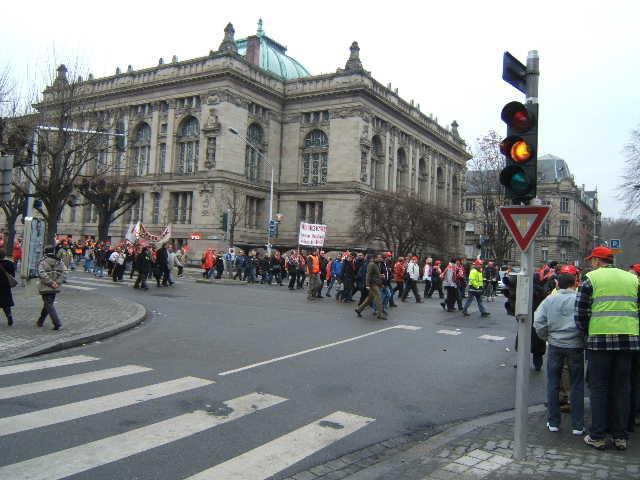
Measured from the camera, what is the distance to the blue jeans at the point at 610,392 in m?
5.29

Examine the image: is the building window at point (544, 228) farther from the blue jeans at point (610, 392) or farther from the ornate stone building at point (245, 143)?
the ornate stone building at point (245, 143)

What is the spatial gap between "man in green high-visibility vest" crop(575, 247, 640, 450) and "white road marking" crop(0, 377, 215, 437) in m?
4.63

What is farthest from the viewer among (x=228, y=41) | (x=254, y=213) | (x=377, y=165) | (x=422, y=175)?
(x=422, y=175)

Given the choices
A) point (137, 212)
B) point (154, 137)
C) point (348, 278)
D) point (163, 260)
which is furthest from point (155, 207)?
point (348, 278)

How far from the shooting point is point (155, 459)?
465 centimetres

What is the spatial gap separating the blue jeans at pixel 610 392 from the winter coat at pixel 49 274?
928 cm

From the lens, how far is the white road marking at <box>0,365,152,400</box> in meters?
6.48

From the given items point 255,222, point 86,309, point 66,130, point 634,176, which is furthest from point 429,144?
point 86,309

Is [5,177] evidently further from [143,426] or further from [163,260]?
[163,260]

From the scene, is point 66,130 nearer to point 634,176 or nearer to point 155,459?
point 155,459

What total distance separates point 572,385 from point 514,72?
3.34 metres

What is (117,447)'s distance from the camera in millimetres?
4871

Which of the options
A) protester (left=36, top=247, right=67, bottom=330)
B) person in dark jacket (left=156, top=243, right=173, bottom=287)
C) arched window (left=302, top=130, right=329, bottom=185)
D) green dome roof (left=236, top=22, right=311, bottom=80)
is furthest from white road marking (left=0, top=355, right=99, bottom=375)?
green dome roof (left=236, top=22, right=311, bottom=80)

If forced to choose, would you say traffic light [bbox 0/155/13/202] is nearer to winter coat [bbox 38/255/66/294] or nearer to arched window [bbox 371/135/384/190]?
winter coat [bbox 38/255/66/294]
